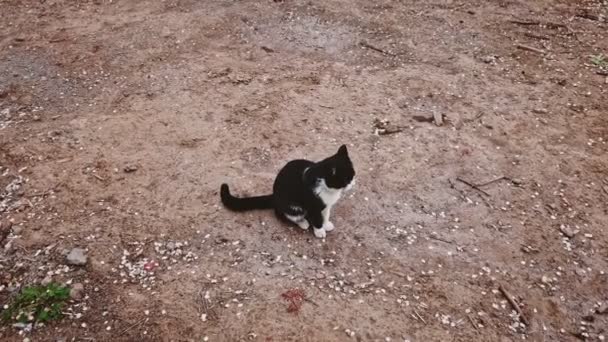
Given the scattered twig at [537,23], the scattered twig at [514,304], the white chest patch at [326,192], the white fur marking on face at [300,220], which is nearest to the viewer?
the scattered twig at [514,304]

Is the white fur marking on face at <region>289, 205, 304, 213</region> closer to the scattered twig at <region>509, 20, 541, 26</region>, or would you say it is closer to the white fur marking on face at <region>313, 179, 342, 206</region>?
the white fur marking on face at <region>313, 179, 342, 206</region>

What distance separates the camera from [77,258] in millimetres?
4230

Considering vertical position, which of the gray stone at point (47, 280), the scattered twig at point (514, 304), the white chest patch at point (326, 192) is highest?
the white chest patch at point (326, 192)

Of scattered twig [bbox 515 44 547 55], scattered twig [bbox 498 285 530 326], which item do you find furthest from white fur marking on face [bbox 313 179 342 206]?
scattered twig [bbox 515 44 547 55]

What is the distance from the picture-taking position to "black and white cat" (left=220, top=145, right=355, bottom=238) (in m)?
4.04

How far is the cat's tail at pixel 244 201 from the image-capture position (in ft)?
15.2

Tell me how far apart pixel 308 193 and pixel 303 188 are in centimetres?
7

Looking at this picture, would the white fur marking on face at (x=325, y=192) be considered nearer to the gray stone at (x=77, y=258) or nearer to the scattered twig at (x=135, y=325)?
the scattered twig at (x=135, y=325)

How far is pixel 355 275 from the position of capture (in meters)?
4.24

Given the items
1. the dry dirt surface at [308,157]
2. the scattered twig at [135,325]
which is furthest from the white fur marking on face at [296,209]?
the scattered twig at [135,325]

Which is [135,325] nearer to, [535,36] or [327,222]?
[327,222]

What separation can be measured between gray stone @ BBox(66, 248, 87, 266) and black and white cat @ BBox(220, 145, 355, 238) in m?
1.39

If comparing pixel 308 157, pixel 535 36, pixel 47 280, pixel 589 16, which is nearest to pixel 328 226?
pixel 308 157

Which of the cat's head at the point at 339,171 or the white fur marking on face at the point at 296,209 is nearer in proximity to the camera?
the cat's head at the point at 339,171
